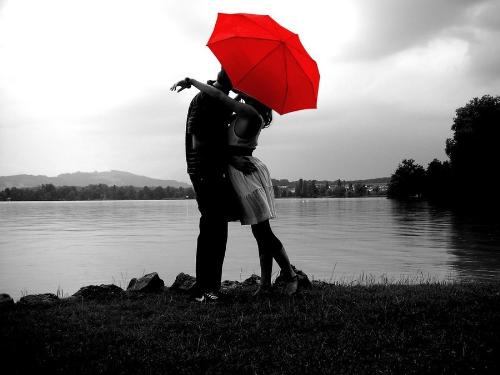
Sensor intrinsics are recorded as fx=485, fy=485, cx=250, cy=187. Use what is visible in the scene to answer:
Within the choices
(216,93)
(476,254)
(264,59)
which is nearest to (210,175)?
(216,93)

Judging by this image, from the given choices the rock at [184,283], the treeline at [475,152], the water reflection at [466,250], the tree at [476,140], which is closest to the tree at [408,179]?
the treeline at [475,152]

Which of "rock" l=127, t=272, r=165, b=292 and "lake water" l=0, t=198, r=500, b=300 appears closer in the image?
"rock" l=127, t=272, r=165, b=292

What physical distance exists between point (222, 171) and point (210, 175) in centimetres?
17

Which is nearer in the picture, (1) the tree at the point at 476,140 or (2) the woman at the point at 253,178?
(2) the woman at the point at 253,178

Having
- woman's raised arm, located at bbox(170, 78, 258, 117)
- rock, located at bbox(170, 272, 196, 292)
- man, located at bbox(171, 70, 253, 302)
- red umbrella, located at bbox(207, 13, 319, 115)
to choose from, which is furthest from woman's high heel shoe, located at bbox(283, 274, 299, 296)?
woman's raised arm, located at bbox(170, 78, 258, 117)

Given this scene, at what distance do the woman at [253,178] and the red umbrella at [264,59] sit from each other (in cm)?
30

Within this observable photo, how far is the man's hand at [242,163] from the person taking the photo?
639 cm

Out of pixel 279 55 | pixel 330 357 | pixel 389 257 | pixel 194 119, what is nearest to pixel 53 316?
pixel 194 119

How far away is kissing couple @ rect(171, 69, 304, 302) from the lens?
20.2ft

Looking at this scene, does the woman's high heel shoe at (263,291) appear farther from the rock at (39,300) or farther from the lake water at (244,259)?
the lake water at (244,259)

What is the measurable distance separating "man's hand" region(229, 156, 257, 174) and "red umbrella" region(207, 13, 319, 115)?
0.80 m

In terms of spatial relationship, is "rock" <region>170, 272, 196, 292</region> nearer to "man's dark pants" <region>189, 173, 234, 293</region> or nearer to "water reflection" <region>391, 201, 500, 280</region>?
"man's dark pants" <region>189, 173, 234, 293</region>

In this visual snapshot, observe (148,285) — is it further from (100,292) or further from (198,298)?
(198,298)

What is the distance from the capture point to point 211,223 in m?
6.51
